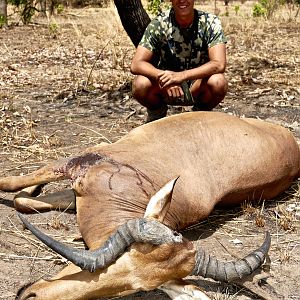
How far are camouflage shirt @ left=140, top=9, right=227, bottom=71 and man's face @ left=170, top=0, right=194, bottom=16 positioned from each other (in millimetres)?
159

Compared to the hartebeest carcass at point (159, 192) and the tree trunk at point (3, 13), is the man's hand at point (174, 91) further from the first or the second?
the tree trunk at point (3, 13)

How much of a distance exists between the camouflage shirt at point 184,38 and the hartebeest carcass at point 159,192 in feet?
3.74

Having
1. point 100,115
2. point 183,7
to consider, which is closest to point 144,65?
point 183,7

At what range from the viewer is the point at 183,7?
5.38m

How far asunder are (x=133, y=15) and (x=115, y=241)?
502 cm

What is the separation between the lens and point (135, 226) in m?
2.80

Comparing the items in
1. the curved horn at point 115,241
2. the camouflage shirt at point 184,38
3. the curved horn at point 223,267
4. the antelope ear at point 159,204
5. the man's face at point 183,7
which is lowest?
the curved horn at point 223,267

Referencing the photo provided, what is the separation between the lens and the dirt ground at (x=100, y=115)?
3.64 meters

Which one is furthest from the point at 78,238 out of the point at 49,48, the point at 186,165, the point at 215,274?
the point at 49,48

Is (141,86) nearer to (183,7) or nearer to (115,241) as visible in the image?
(183,7)

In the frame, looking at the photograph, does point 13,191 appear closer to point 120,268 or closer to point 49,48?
point 120,268

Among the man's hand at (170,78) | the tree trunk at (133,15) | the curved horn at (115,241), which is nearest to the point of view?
the curved horn at (115,241)

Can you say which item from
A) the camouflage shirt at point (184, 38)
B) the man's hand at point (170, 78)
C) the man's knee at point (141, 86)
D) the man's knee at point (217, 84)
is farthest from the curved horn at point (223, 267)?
the camouflage shirt at point (184, 38)

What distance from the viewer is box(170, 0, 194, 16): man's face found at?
5344 mm
